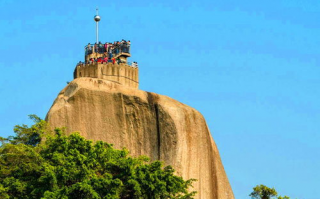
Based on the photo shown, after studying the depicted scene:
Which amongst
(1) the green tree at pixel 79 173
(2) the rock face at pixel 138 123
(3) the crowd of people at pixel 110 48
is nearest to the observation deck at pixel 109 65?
(3) the crowd of people at pixel 110 48

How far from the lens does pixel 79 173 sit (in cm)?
5172

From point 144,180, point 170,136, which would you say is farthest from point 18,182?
point 170,136

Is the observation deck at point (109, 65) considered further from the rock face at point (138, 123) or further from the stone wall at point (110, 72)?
the rock face at point (138, 123)

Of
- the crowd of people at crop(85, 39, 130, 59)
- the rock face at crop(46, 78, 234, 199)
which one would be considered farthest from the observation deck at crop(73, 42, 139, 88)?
the rock face at crop(46, 78, 234, 199)

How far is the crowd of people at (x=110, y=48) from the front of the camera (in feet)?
216

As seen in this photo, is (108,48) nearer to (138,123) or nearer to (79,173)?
(138,123)

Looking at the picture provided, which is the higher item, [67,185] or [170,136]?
[170,136]

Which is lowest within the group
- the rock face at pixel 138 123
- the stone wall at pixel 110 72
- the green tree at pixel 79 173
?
the green tree at pixel 79 173

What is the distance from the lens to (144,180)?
52.9 metres

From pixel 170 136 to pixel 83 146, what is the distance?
671cm

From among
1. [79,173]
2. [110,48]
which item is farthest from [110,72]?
[79,173]

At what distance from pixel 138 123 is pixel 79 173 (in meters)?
8.40

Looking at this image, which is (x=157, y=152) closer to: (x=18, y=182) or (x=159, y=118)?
(x=159, y=118)

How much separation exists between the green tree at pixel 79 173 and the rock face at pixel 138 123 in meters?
2.97
